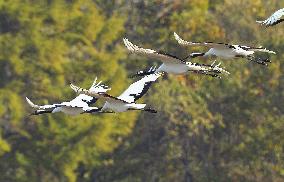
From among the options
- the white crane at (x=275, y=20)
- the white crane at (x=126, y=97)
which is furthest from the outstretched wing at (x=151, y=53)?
the white crane at (x=275, y=20)

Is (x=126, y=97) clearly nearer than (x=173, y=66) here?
No

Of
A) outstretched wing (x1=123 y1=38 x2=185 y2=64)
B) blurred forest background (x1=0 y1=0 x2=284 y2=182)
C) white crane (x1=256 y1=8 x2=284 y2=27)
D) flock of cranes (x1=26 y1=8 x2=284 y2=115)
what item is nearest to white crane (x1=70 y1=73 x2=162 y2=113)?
flock of cranes (x1=26 y1=8 x2=284 y2=115)

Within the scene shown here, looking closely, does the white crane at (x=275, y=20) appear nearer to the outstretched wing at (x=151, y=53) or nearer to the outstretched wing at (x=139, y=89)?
the outstretched wing at (x=151, y=53)

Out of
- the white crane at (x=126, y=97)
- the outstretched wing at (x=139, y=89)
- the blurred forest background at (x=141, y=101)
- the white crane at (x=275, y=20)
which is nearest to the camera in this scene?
the white crane at (x=126, y=97)

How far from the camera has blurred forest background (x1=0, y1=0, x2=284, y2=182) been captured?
4706 centimetres

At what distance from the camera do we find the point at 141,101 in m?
48.8

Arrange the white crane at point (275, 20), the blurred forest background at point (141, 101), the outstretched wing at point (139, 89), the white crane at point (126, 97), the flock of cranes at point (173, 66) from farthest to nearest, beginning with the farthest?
the blurred forest background at point (141, 101), the outstretched wing at point (139, 89), the white crane at point (275, 20), the white crane at point (126, 97), the flock of cranes at point (173, 66)

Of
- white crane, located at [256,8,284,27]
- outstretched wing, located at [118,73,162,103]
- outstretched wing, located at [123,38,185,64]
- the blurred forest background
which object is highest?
the blurred forest background

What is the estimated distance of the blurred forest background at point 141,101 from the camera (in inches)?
1853

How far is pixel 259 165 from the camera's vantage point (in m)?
46.3

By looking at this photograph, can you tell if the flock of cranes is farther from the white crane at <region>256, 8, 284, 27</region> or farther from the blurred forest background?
the blurred forest background

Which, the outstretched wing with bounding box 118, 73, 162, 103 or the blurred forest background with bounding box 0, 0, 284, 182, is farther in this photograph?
the blurred forest background with bounding box 0, 0, 284, 182

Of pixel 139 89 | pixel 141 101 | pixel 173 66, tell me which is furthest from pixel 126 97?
pixel 141 101

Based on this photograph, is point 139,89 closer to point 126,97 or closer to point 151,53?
point 126,97
